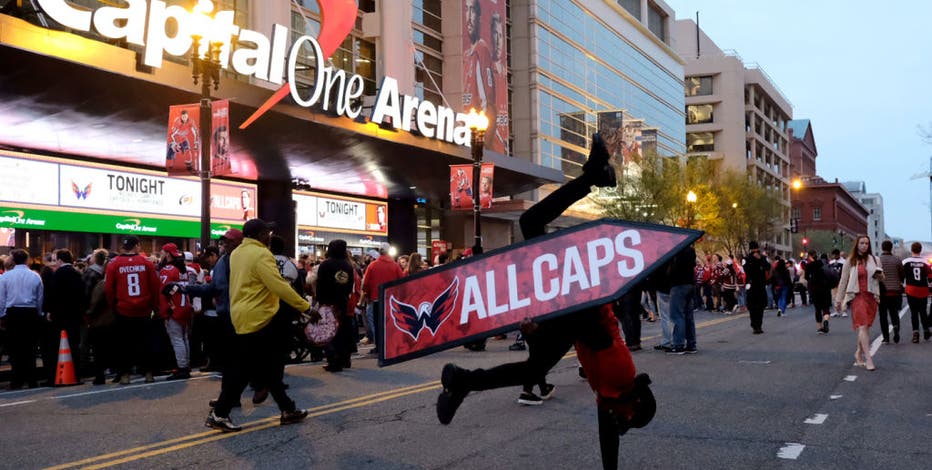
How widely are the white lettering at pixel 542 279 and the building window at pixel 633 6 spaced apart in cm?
7091

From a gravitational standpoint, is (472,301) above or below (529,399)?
above

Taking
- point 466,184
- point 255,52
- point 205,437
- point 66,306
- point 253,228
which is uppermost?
point 255,52

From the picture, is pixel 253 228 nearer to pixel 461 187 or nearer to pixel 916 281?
pixel 916 281

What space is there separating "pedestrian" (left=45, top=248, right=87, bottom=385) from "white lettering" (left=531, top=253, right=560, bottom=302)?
960 centimetres

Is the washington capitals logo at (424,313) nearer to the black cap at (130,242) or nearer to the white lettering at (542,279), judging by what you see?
the white lettering at (542,279)

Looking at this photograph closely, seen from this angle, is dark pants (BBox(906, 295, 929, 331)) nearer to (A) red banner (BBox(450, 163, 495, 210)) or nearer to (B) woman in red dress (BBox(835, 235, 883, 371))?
(B) woman in red dress (BBox(835, 235, 883, 371))

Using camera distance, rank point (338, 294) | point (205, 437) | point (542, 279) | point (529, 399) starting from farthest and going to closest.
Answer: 1. point (338, 294)
2. point (529, 399)
3. point (205, 437)
4. point (542, 279)

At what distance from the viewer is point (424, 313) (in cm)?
525

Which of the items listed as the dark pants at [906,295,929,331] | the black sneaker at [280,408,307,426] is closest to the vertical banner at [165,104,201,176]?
the black sneaker at [280,408,307,426]

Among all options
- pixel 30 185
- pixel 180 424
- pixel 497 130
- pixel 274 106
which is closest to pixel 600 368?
pixel 180 424

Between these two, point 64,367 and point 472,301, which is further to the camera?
point 64,367

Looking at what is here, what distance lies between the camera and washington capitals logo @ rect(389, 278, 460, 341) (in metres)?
5.16

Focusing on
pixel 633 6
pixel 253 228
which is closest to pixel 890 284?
pixel 253 228

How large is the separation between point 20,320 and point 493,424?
786cm
